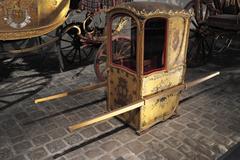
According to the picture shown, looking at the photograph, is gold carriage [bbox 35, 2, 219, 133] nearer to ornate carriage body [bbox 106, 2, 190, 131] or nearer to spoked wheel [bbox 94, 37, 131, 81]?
ornate carriage body [bbox 106, 2, 190, 131]

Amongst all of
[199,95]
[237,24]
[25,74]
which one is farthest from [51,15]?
[237,24]

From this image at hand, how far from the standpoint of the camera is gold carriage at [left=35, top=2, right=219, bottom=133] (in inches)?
161

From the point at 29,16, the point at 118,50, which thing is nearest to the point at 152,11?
the point at 118,50

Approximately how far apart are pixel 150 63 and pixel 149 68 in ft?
0.36

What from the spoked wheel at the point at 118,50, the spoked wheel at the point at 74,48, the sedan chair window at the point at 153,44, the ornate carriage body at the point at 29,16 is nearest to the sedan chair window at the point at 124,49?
the spoked wheel at the point at 118,50

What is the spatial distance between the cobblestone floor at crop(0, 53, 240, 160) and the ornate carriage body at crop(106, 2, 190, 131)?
15.3 inches

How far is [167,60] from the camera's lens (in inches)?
177

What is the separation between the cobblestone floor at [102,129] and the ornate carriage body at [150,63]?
0.39m

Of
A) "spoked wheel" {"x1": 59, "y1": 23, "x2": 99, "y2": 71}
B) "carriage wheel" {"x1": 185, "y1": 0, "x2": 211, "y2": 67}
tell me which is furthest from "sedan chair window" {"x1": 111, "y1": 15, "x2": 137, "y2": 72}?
"carriage wheel" {"x1": 185, "y1": 0, "x2": 211, "y2": 67}

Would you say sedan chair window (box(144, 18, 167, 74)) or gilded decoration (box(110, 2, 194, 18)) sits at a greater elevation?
gilded decoration (box(110, 2, 194, 18))

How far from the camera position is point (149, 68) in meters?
4.93

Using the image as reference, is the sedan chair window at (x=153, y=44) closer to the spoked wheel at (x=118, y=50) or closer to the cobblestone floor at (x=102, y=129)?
the spoked wheel at (x=118, y=50)

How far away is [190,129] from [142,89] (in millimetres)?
1284

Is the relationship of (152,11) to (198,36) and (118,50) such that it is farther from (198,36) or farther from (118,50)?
(198,36)
